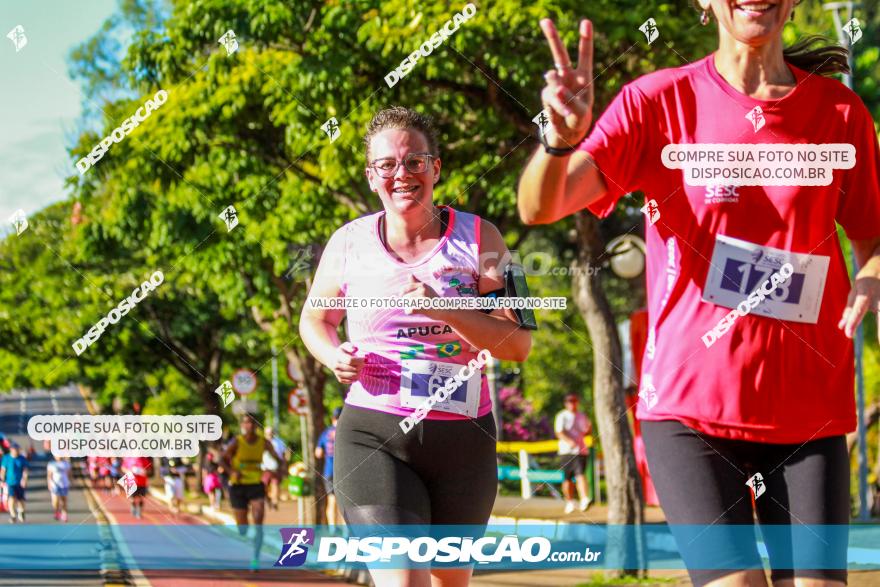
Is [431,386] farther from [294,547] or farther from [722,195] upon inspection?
[294,547]

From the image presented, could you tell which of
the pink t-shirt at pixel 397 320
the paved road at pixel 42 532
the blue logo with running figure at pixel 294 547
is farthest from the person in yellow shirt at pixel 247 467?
the pink t-shirt at pixel 397 320

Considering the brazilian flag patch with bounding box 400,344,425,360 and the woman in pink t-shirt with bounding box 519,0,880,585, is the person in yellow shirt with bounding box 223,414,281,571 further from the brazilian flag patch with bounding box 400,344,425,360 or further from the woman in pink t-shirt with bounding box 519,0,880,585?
the woman in pink t-shirt with bounding box 519,0,880,585

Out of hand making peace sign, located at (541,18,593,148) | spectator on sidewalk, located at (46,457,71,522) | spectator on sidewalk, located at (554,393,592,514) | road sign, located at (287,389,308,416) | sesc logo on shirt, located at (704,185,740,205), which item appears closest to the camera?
hand making peace sign, located at (541,18,593,148)

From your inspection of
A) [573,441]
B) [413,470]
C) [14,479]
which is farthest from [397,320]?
[14,479]

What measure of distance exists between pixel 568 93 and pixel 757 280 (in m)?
0.70

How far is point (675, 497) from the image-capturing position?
2.91 m

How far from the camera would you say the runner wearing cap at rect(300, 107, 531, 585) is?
13.0 ft

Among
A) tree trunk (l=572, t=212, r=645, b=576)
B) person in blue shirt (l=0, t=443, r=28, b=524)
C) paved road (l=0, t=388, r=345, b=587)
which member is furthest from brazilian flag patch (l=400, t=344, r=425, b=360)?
person in blue shirt (l=0, t=443, r=28, b=524)

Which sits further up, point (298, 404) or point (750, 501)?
point (298, 404)

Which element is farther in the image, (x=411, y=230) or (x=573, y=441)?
(x=573, y=441)

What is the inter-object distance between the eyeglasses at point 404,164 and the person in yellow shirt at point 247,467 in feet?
31.9

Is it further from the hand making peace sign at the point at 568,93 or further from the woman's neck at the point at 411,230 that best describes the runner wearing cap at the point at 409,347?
the hand making peace sign at the point at 568,93

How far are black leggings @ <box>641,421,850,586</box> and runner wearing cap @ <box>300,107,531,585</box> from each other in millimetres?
1046

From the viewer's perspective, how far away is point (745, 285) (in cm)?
293
